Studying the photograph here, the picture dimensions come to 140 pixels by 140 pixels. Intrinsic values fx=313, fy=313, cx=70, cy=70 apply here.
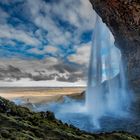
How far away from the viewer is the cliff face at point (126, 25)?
109 feet

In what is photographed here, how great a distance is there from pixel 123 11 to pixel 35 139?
2800 centimetres

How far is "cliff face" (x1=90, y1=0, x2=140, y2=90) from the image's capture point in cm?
3319

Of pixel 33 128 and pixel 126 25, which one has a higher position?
pixel 126 25

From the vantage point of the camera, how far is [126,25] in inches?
1464

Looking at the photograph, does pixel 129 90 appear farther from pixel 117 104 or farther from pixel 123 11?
pixel 123 11

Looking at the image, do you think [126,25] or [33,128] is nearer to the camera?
[33,128]

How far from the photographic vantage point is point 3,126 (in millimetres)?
9047

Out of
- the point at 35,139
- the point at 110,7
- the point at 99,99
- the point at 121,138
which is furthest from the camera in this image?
the point at 99,99

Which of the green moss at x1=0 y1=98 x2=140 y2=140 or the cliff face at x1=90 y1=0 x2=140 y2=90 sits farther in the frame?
the cliff face at x1=90 y1=0 x2=140 y2=90

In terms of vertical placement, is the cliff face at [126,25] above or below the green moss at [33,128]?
above

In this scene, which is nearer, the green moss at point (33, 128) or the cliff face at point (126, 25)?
the green moss at point (33, 128)

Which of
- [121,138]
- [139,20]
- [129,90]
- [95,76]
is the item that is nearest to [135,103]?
[129,90]

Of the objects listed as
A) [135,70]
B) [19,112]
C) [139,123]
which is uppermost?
[135,70]

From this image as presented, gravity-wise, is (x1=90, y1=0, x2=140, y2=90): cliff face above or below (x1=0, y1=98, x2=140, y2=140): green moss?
above
